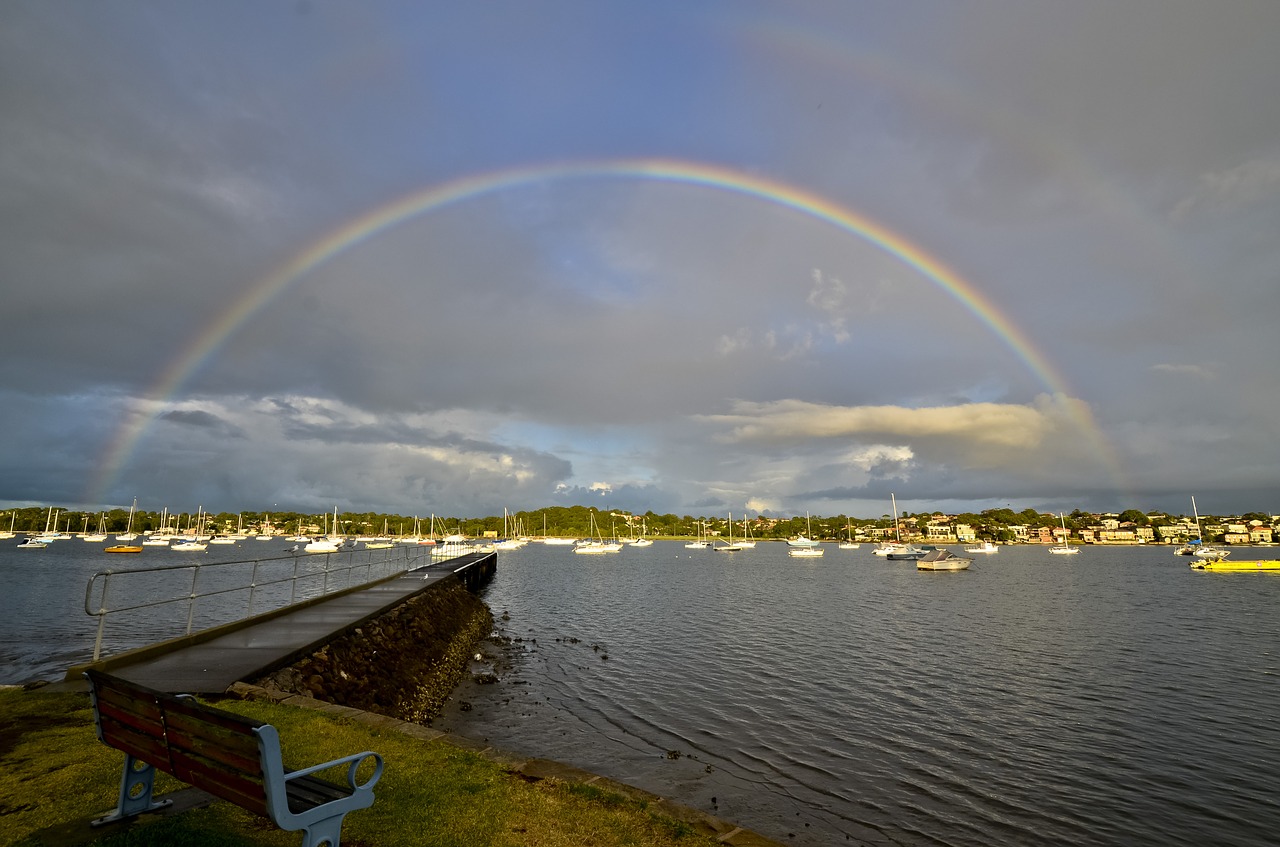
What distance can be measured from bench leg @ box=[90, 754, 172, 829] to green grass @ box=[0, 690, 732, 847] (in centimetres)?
18

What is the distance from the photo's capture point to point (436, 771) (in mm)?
8180

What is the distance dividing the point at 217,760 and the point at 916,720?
19.3 meters

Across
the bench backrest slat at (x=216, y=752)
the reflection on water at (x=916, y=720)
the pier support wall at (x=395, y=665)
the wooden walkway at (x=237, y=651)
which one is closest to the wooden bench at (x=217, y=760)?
the bench backrest slat at (x=216, y=752)

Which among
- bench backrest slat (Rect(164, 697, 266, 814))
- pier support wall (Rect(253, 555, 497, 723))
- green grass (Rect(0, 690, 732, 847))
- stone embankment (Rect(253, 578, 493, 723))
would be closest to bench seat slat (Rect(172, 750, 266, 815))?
bench backrest slat (Rect(164, 697, 266, 814))

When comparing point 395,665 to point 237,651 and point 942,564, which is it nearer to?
point 237,651

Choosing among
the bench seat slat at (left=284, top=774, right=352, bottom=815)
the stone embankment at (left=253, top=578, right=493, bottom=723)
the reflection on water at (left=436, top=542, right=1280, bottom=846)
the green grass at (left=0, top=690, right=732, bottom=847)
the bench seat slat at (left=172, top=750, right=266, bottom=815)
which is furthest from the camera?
the stone embankment at (left=253, top=578, right=493, bottom=723)

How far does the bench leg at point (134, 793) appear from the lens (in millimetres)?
5867

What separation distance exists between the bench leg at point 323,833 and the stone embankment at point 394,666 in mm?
7982

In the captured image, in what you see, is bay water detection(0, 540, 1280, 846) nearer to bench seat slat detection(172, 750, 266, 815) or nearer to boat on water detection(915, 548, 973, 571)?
bench seat slat detection(172, 750, 266, 815)

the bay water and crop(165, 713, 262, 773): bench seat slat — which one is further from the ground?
crop(165, 713, 262, 773): bench seat slat

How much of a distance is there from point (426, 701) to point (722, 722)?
8656mm

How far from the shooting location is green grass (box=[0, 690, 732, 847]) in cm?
604

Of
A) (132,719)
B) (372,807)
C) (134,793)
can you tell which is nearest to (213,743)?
(132,719)

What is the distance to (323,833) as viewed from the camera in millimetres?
4984
